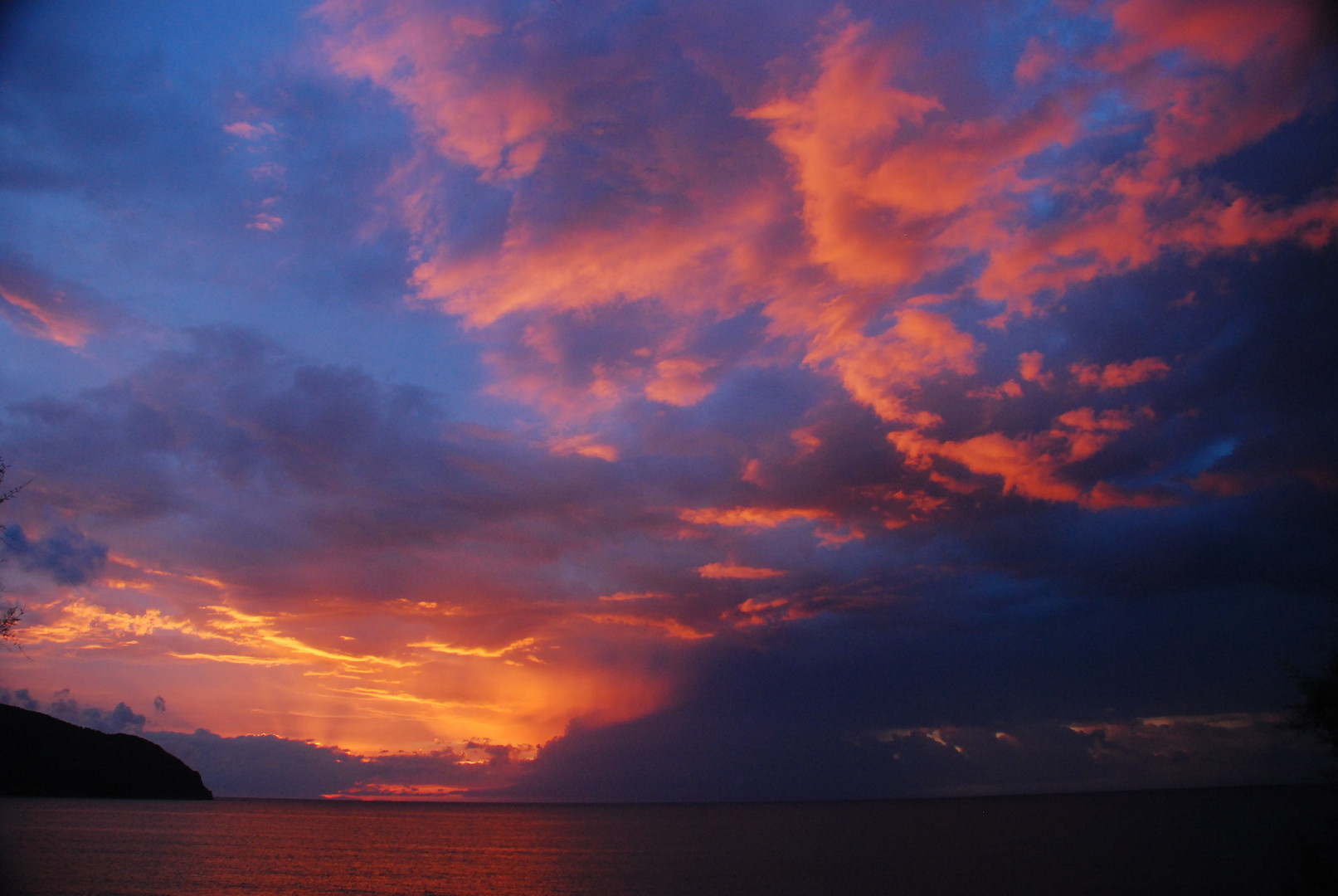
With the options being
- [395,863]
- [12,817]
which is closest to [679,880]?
[395,863]

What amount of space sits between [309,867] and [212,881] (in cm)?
1607

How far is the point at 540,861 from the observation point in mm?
94062

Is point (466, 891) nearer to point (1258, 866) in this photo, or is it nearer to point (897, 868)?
point (897, 868)

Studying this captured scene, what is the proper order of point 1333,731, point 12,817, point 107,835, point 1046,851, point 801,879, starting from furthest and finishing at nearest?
point 12,817
point 107,835
point 1046,851
point 801,879
point 1333,731

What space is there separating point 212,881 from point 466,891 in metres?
24.2

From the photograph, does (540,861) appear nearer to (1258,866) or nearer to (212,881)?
(212,881)

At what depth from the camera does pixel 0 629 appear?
83.1 feet

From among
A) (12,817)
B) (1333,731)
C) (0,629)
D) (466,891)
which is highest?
(0,629)

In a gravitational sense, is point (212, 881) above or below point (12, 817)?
above

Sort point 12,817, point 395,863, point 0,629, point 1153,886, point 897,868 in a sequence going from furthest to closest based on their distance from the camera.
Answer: point 12,817 → point 395,863 → point 897,868 → point 1153,886 → point 0,629

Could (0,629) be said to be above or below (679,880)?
above

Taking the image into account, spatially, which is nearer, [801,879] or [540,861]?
[801,879]

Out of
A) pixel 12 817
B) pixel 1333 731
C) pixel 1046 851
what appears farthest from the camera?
pixel 12 817

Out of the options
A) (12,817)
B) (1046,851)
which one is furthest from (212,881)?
(12,817)
